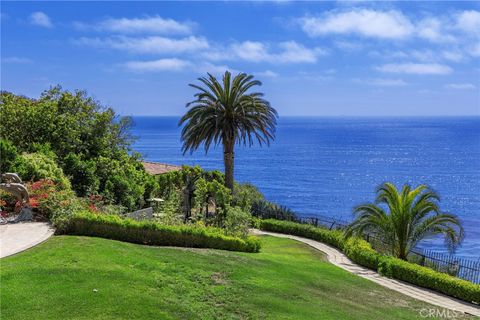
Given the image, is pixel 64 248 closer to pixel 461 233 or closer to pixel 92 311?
pixel 92 311

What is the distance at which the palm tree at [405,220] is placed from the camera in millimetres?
23438

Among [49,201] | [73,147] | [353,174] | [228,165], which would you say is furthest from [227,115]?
[353,174]

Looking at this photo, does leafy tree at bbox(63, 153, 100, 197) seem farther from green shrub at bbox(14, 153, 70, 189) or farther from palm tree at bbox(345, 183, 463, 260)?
palm tree at bbox(345, 183, 463, 260)

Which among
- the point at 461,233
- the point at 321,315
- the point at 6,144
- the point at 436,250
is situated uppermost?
the point at 6,144

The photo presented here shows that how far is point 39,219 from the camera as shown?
1942cm

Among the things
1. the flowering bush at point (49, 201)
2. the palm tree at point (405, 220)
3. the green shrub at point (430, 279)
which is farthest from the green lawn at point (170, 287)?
the palm tree at point (405, 220)

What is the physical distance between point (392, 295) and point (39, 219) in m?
14.3

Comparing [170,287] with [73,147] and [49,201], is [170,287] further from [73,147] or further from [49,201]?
[73,147]

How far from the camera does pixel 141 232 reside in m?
18.3

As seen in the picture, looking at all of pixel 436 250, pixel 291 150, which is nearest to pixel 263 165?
pixel 291 150

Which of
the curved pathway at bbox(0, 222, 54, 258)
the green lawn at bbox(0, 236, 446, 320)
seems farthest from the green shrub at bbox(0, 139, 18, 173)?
the green lawn at bbox(0, 236, 446, 320)

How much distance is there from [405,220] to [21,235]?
697 inches

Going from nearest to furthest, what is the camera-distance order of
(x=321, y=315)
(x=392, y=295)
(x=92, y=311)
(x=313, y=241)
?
(x=92, y=311), (x=321, y=315), (x=392, y=295), (x=313, y=241)

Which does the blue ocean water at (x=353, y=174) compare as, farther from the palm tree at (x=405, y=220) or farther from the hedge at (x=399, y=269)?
the palm tree at (x=405, y=220)
